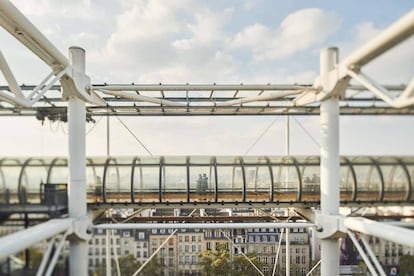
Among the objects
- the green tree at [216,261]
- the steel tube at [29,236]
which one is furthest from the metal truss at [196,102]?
the green tree at [216,261]

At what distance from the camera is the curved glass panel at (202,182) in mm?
4699

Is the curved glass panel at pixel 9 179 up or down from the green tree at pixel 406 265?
up

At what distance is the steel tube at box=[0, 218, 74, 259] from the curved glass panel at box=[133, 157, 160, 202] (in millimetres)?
1217

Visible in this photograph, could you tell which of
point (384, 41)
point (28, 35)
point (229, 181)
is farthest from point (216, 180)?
point (28, 35)

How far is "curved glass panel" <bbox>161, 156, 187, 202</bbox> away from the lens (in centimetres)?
469

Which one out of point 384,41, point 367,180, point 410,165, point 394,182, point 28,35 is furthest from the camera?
point 367,180

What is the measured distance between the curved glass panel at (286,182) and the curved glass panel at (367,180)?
97cm

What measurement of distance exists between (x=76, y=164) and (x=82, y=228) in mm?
995

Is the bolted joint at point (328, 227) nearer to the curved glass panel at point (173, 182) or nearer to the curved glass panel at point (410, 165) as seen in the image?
the curved glass panel at point (410, 165)

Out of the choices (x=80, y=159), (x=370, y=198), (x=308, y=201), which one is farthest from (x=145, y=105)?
(x=370, y=198)

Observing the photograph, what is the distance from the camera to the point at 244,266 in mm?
6113

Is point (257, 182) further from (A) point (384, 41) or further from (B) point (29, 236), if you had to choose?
(B) point (29, 236)

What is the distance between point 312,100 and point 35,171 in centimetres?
435

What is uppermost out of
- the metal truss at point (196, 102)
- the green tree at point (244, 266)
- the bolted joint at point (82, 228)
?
the metal truss at point (196, 102)
